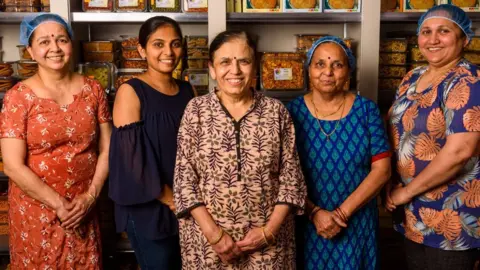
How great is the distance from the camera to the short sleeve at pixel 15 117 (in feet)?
6.19

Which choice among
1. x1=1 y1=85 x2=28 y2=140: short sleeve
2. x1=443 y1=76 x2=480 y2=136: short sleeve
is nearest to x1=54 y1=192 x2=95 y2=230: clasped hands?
x1=1 y1=85 x2=28 y2=140: short sleeve

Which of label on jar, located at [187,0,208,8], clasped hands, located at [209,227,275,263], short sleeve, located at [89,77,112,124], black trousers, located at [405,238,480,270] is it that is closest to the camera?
clasped hands, located at [209,227,275,263]

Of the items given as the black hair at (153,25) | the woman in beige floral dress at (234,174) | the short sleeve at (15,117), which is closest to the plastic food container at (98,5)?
the black hair at (153,25)

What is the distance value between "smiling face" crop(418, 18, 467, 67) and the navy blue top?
3.09 feet

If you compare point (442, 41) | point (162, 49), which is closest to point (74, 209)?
point (162, 49)

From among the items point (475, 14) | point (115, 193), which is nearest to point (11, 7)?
point (115, 193)

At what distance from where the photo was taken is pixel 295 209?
5.63 ft

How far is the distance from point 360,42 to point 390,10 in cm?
22

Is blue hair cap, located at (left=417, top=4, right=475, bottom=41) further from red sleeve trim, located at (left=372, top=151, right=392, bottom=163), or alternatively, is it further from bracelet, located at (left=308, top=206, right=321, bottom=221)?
bracelet, located at (left=308, top=206, right=321, bottom=221)

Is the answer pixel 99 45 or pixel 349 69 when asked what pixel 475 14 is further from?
pixel 99 45

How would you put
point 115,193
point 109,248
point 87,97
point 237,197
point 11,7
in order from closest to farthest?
point 237,197 → point 115,193 → point 87,97 → point 11,7 → point 109,248

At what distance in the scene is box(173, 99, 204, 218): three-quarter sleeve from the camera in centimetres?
166

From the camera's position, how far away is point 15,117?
6.20 ft

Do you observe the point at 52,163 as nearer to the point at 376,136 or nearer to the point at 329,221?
the point at 329,221
